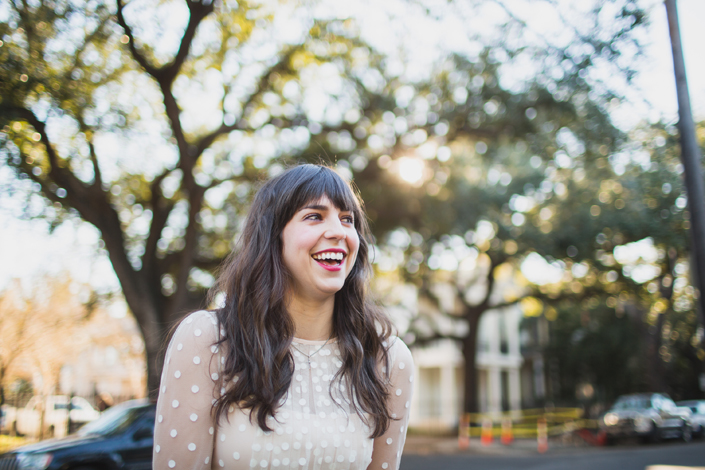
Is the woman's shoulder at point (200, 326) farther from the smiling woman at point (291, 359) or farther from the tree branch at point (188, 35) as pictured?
the tree branch at point (188, 35)

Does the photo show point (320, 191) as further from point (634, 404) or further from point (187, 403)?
point (634, 404)

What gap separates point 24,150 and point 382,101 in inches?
279

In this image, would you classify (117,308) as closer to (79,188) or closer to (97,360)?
(79,188)

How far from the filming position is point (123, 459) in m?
7.14

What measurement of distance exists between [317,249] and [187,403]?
2.10ft

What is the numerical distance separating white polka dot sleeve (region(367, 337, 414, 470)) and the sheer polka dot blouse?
0.52ft

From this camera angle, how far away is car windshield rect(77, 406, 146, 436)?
749cm

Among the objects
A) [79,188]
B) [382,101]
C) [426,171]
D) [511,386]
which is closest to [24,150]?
[79,188]

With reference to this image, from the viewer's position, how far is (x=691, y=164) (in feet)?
19.6

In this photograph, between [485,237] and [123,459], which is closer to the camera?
[123,459]

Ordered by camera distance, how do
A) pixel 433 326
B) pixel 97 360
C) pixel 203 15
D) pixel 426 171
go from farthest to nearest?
pixel 97 360
pixel 433 326
pixel 426 171
pixel 203 15

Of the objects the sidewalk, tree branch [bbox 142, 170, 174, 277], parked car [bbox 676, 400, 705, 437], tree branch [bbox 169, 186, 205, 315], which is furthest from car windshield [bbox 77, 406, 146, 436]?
parked car [bbox 676, 400, 705, 437]

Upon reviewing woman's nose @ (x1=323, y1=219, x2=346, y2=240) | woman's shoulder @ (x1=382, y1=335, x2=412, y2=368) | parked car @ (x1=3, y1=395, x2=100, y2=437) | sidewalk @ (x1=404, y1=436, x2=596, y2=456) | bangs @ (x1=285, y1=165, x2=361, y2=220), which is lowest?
sidewalk @ (x1=404, y1=436, x2=596, y2=456)

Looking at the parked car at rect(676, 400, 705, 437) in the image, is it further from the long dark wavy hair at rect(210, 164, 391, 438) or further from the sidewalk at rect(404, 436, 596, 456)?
the long dark wavy hair at rect(210, 164, 391, 438)
